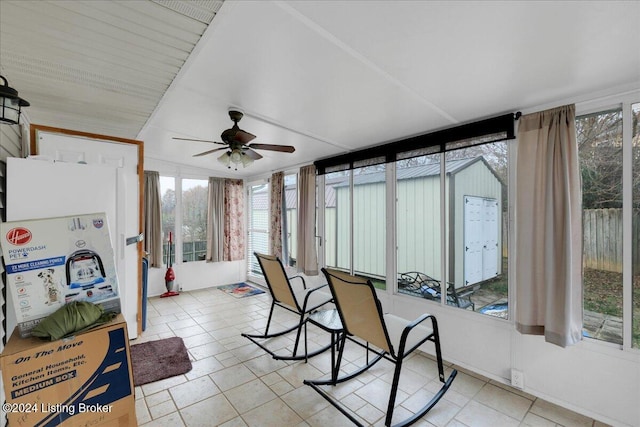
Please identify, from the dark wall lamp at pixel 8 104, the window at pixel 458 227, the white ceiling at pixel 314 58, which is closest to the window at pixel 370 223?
the window at pixel 458 227

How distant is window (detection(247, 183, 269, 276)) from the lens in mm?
5730

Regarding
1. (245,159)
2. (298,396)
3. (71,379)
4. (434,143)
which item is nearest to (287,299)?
(298,396)

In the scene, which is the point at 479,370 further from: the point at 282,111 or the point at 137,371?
the point at 137,371

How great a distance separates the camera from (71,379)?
1.36 meters

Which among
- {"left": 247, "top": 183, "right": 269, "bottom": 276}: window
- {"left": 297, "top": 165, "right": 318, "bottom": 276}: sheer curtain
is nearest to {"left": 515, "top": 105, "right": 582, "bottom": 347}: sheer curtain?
{"left": 297, "top": 165, "right": 318, "bottom": 276}: sheer curtain

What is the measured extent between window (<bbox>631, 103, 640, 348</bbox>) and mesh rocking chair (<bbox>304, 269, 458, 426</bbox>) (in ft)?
4.25

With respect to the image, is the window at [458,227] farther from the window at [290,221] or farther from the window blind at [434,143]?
the window at [290,221]

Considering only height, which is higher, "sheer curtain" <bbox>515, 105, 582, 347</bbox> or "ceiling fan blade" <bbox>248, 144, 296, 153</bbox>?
"ceiling fan blade" <bbox>248, 144, 296, 153</bbox>

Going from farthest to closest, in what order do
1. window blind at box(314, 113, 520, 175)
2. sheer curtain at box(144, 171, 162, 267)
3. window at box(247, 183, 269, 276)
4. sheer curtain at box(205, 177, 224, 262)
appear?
window at box(247, 183, 269, 276)
sheer curtain at box(205, 177, 224, 262)
sheer curtain at box(144, 171, 162, 267)
window blind at box(314, 113, 520, 175)

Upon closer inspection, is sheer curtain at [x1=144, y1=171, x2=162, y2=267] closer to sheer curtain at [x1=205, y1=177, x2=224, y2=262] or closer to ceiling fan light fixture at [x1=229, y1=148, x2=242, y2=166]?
sheer curtain at [x1=205, y1=177, x2=224, y2=262]

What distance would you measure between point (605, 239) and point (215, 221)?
5604mm

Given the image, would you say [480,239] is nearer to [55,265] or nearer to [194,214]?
[55,265]

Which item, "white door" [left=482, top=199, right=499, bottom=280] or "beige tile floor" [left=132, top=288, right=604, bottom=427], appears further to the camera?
"white door" [left=482, top=199, right=499, bottom=280]

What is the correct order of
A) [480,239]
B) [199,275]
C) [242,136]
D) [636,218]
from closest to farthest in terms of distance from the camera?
[636,218], [242,136], [480,239], [199,275]
